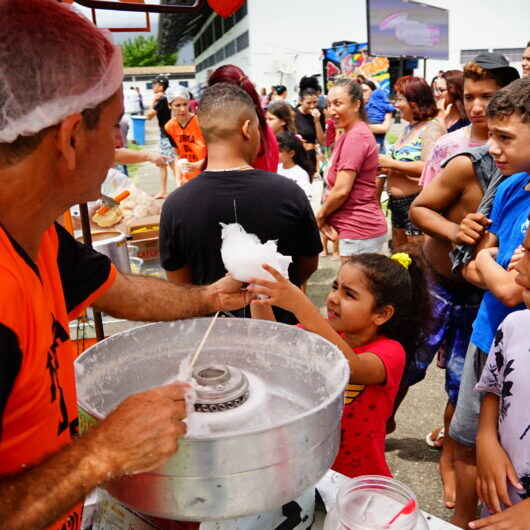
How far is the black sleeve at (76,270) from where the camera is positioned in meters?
1.27

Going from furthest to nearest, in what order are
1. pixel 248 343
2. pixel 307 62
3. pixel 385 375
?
pixel 307 62, pixel 385 375, pixel 248 343

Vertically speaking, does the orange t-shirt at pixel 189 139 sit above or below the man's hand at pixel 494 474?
above

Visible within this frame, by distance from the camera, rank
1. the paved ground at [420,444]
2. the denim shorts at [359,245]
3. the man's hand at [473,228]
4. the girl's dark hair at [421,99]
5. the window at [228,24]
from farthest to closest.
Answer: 1. the window at [228,24]
2. the girl's dark hair at [421,99]
3. the denim shorts at [359,245]
4. the paved ground at [420,444]
5. the man's hand at [473,228]

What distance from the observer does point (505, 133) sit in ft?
5.88

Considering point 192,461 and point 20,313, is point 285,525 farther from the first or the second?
point 20,313

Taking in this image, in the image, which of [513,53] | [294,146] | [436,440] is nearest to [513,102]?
[436,440]

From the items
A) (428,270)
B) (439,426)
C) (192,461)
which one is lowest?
(439,426)

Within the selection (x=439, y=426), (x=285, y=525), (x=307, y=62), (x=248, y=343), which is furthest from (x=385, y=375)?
(x=307, y=62)

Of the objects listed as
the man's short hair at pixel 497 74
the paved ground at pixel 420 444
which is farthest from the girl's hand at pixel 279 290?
the man's short hair at pixel 497 74

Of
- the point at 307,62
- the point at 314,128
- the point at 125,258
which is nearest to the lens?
the point at 125,258

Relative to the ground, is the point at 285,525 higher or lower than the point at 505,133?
lower

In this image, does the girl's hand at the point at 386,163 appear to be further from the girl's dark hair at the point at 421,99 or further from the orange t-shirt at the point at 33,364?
the orange t-shirt at the point at 33,364

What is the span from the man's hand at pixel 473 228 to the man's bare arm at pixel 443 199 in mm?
172

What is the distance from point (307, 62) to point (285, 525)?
3530 cm
